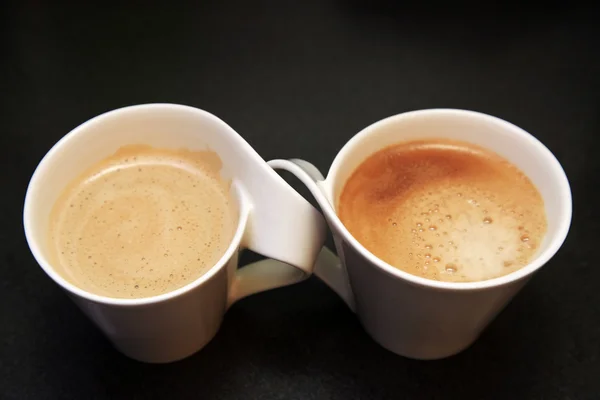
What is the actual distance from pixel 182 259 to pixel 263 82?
43 cm

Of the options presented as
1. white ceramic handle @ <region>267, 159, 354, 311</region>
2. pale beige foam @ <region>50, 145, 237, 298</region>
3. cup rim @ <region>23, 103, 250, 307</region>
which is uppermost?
cup rim @ <region>23, 103, 250, 307</region>

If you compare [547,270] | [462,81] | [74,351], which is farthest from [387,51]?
[74,351]

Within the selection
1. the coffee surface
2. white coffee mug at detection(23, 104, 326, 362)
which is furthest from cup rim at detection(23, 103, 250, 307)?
the coffee surface

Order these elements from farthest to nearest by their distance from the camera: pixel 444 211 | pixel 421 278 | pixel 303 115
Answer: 1. pixel 303 115
2. pixel 444 211
3. pixel 421 278

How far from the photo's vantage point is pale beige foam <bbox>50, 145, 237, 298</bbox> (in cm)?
70

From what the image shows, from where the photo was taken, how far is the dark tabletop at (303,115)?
73 cm

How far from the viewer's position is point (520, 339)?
759 mm

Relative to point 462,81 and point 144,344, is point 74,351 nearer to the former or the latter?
point 144,344

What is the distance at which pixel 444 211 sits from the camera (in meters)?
0.74

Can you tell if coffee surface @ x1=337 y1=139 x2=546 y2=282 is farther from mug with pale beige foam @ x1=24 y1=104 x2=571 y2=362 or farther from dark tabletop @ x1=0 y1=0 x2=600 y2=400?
dark tabletop @ x1=0 y1=0 x2=600 y2=400

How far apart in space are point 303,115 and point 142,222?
350 mm

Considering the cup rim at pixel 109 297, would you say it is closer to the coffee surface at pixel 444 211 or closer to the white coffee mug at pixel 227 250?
the white coffee mug at pixel 227 250

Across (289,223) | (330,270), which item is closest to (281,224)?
(289,223)

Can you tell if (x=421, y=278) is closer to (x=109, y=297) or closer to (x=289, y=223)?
(x=289, y=223)
